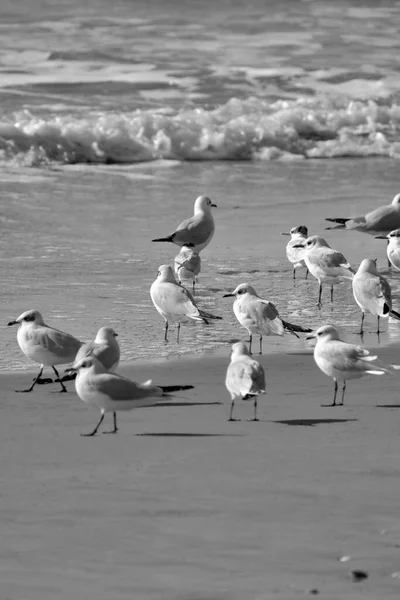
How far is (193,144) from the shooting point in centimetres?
1959

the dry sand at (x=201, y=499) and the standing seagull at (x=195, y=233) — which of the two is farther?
the standing seagull at (x=195, y=233)

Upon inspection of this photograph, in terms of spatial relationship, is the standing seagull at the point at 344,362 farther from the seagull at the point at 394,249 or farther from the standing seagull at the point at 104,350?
the seagull at the point at 394,249

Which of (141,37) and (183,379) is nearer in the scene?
(183,379)

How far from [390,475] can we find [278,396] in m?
1.87

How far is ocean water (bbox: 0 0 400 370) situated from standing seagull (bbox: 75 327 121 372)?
44.7 inches

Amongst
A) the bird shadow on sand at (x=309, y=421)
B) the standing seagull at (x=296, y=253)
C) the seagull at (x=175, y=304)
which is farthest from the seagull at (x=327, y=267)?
the bird shadow on sand at (x=309, y=421)

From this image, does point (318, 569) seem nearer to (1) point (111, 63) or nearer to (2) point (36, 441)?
(2) point (36, 441)

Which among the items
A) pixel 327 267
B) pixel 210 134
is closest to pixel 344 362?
pixel 327 267

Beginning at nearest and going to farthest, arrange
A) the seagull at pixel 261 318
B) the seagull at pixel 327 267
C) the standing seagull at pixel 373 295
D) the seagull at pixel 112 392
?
the seagull at pixel 112 392, the seagull at pixel 261 318, the standing seagull at pixel 373 295, the seagull at pixel 327 267

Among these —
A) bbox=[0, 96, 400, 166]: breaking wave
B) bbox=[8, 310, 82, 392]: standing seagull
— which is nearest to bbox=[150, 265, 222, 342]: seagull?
bbox=[8, 310, 82, 392]: standing seagull

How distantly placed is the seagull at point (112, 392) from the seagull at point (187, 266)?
421cm

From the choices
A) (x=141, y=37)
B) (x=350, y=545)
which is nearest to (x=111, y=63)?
(x=141, y=37)

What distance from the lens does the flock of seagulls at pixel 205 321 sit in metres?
7.11

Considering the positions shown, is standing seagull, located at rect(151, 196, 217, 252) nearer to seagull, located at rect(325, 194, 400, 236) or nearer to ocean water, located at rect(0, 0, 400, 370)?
ocean water, located at rect(0, 0, 400, 370)
